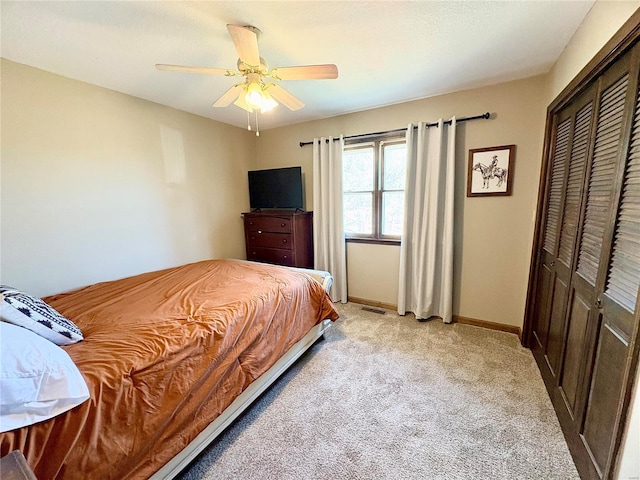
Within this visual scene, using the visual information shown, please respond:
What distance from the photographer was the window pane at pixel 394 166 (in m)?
3.02

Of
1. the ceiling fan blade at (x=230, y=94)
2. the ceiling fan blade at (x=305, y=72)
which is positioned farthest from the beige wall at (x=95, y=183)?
the ceiling fan blade at (x=305, y=72)

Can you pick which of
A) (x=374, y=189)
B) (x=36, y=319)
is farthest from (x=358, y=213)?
(x=36, y=319)

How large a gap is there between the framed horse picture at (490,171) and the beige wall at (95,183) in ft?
9.99

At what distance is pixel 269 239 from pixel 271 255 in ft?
0.73

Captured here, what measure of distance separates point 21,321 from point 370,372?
2101mm

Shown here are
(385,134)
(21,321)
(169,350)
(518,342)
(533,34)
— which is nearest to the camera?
(21,321)

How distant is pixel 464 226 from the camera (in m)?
2.77

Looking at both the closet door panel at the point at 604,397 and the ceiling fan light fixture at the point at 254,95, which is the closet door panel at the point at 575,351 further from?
the ceiling fan light fixture at the point at 254,95

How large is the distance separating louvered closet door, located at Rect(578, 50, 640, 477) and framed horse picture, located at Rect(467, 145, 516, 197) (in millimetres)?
1369

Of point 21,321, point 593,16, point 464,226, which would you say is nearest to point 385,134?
point 464,226

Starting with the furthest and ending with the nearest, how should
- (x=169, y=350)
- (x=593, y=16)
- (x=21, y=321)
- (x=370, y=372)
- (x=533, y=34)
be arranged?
(x=370, y=372)
(x=533, y=34)
(x=593, y=16)
(x=169, y=350)
(x=21, y=321)

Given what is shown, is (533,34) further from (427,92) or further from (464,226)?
(464,226)

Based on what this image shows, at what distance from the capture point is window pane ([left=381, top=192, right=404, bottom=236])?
10.2 ft

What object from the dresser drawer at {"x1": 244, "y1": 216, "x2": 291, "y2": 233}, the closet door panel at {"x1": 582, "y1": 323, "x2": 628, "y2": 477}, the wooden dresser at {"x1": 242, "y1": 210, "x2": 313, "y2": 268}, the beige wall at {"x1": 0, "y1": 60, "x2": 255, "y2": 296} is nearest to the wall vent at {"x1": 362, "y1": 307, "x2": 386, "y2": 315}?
the wooden dresser at {"x1": 242, "y1": 210, "x2": 313, "y2": 268}
